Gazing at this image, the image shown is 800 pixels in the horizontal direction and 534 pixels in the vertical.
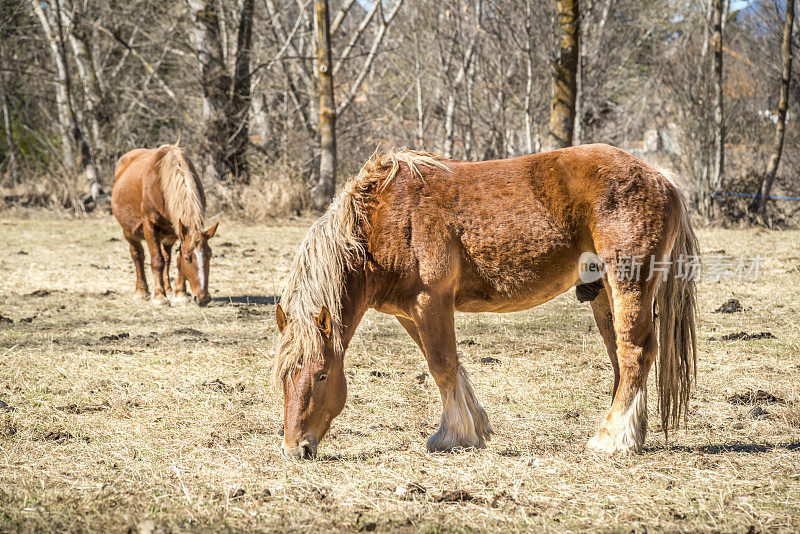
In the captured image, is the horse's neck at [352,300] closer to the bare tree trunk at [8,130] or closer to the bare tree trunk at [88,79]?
the bare tree trunk at [88,79]

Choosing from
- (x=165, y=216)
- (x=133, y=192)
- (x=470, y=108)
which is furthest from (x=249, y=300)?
(x=470, y=108)

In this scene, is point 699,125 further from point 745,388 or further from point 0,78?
point 0,78

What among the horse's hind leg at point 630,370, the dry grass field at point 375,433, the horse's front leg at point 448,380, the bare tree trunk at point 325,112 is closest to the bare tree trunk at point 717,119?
the dry grass field at point 375,433

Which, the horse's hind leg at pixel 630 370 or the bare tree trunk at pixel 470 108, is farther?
the bare tree trunk at pixel 470 108

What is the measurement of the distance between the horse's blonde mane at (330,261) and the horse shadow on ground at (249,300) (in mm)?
4437

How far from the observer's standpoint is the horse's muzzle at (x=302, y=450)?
11.8 feet

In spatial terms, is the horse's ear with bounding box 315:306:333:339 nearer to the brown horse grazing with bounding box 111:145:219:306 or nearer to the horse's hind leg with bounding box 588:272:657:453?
the horse's hind leg with bounding box 588:272:657:453

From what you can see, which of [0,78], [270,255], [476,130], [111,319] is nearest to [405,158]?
[111,319]

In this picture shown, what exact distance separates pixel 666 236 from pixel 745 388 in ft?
5.91

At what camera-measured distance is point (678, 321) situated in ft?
13.5

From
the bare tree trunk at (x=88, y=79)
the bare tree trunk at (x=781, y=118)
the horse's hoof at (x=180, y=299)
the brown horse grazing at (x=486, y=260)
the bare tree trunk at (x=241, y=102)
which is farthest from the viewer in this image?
the bare tree trunk at (x=88, y=79)

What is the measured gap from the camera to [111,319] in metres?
7.59

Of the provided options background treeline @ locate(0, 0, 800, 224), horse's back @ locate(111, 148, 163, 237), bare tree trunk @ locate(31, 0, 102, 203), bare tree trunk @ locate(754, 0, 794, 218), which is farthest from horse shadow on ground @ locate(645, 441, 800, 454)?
bare tree trunk @ locate(31, 0, 102, 203)

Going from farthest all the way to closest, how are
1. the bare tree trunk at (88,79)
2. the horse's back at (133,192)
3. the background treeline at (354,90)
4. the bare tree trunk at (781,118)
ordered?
the bare tree trunk at (88,79) < the background treeline at (354,90) < the bare tree trunk at (781,118) < the horse's back at (133,192)
